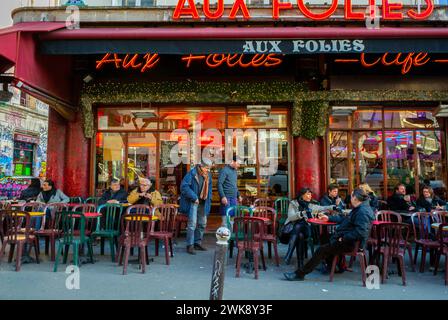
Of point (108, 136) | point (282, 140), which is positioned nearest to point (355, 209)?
point (282, 140)

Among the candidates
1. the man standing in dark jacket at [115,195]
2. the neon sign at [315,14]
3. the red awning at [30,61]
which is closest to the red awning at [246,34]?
the red awning at [30,61]

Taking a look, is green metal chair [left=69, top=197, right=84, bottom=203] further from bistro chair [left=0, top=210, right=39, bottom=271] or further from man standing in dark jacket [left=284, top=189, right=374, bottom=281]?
man standing in dark jacket [left=284, top=189, right=374, bottom=281]

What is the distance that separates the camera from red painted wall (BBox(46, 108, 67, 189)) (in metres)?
9.70

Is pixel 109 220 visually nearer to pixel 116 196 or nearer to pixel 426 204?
pixel 116 196

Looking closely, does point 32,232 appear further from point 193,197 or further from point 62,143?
point 62,143

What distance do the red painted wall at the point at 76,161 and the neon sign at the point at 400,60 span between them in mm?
6909

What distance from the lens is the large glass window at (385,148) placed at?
970 centimetres

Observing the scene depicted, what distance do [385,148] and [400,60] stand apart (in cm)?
229

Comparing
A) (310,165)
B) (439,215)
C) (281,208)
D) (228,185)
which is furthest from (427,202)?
(228,185)

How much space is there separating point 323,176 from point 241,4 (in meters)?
4.68

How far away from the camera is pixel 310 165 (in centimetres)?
927
